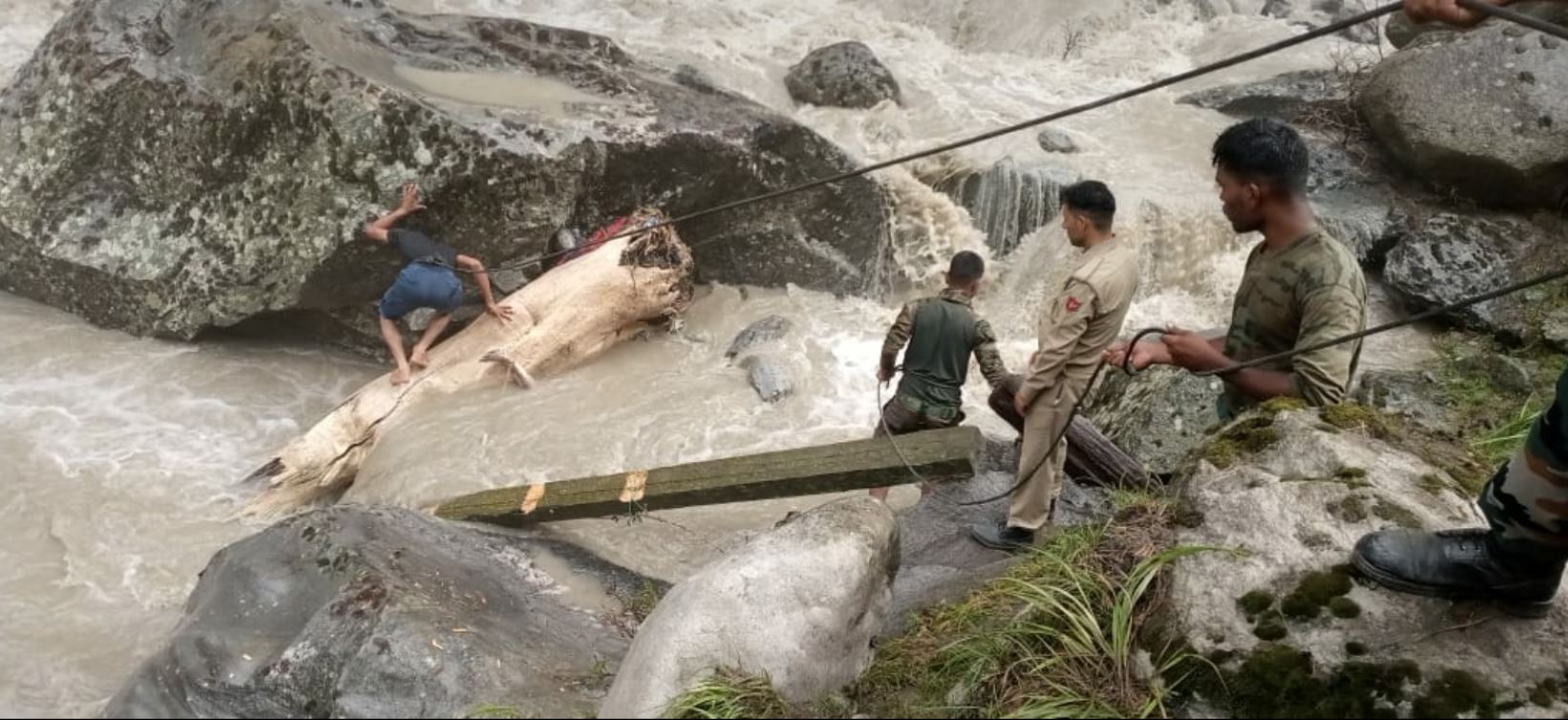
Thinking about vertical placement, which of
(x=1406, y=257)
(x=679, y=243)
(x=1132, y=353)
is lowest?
(x=1406, y=257)

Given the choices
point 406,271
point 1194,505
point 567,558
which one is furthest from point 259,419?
point 1194,505

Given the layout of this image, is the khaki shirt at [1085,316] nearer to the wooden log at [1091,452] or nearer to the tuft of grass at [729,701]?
the wooden log at [1091,452]

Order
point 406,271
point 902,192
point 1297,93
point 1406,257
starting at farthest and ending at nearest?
point 1297,93, point 902,192, point 1406,257, point 406,271

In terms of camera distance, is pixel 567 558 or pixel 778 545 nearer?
pixel 778 545

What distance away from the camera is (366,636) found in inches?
127

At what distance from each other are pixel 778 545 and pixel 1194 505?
1.34 m

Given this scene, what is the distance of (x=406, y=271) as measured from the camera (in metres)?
6.88

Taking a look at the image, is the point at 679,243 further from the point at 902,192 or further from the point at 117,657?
the point at 117,657

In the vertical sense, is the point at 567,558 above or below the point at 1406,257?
above

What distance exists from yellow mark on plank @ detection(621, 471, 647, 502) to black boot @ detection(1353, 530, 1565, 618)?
118 inches

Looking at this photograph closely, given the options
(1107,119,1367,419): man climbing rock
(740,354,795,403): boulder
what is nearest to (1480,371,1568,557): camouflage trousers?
(1107,119,1367,419): man climbing rock

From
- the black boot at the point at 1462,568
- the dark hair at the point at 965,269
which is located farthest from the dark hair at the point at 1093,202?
the black boot at the point at 1462,568

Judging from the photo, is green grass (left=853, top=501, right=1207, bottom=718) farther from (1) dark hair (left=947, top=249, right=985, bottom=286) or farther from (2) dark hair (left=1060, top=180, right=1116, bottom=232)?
(1) dark hair (left=947, top=249, right=985, bottom=286)

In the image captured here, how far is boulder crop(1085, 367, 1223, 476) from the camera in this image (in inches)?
229
